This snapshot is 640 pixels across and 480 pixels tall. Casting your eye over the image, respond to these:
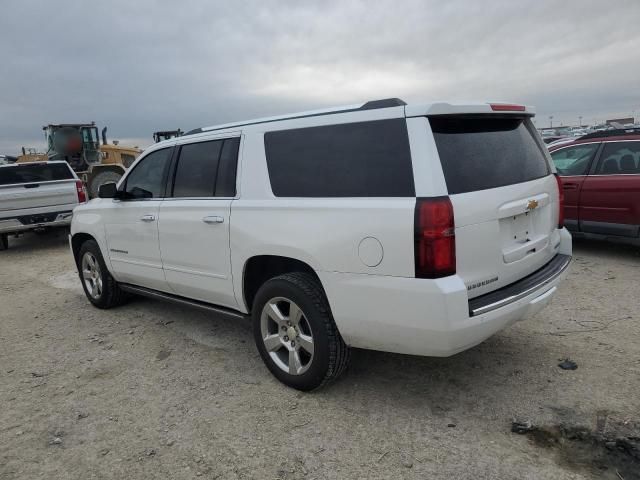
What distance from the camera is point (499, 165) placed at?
309 centimetres

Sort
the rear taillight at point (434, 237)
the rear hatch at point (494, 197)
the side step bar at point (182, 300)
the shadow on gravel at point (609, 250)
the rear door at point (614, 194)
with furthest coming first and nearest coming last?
the shadow on gravel at point (609, 250) < the rear door at point (614, 194) < the side step bar at point (182, 300) < the rear hatch at point (494, 197) < the rear taillight at point (434, 237)

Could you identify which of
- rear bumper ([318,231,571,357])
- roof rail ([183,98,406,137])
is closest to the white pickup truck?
roof rail ([183,98,406,137])

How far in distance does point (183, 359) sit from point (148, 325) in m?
1.08

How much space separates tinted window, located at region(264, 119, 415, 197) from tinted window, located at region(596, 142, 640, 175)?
5138 millimetres

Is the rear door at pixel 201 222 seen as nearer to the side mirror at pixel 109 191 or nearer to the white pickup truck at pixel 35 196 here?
the side mirror at pixel 109 191

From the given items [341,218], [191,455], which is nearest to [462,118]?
[341,218]

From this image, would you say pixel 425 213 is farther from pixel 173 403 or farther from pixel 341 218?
pixel 173 403

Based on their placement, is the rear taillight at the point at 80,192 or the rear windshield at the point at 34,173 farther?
the rear taillight at the point at 80,192

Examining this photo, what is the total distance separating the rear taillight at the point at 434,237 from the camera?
262cm

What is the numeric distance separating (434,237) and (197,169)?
2310mm

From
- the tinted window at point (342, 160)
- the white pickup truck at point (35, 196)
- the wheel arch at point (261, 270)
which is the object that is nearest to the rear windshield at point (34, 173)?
the white pickup truck at point (35, 196)

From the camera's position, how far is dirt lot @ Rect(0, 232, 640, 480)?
2.70 m

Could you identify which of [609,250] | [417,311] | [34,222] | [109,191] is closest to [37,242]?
[34,222]

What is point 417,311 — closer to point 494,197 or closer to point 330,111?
point 494,197
